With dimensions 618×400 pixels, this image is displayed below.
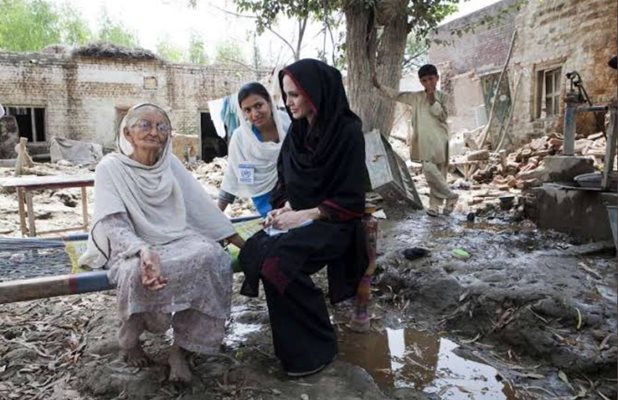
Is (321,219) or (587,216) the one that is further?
(587,216)

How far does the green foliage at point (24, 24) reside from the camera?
88.9ft

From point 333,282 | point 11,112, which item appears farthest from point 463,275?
point 11,112

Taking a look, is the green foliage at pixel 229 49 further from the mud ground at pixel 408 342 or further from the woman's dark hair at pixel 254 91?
the mud ground at pixel 408 342

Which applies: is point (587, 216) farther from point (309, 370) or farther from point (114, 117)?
point (114, 117)

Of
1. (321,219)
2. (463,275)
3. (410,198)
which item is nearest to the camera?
(321,219)

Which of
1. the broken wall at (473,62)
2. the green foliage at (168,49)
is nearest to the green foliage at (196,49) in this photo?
the green foliage at (168,49)

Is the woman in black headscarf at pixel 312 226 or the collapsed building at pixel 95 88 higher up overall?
the collapsed building at pixel 95 88

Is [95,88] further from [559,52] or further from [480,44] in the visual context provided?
[559,52]

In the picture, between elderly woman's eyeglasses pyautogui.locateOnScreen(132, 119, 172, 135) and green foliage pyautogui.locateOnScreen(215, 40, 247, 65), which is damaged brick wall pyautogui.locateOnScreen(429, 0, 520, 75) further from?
green foliage pyautogui.locateOnScreen(215, 40, 247, 65)

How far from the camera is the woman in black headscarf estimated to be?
235 cm

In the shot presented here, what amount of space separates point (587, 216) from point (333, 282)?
350 cm

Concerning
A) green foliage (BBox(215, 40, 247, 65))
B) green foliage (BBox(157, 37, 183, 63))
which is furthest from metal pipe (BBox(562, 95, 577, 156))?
green foliage (BBox(157, 37, 183, 63))

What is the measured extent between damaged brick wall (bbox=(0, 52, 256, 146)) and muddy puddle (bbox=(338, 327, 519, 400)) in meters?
17.8

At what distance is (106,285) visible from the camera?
2.37 m
